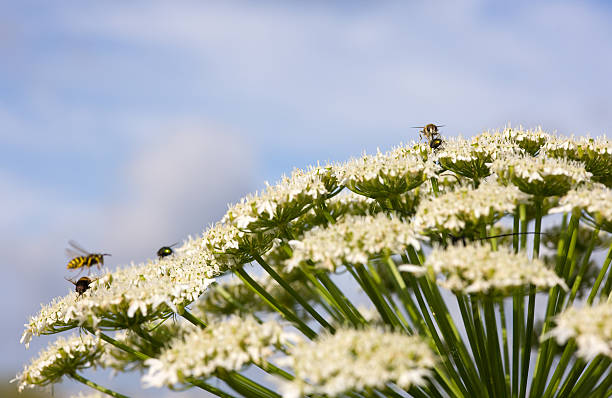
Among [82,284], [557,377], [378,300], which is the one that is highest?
[82,284]

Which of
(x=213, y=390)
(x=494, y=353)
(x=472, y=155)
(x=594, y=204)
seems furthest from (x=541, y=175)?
(x=213, y=390)

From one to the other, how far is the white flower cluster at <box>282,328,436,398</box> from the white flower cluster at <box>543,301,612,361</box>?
1401 millimetres

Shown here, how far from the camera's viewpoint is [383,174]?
8.67m

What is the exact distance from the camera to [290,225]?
943cm

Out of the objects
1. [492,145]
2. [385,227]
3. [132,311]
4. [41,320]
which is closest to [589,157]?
[492,145]

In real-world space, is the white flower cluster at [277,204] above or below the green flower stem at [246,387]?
above

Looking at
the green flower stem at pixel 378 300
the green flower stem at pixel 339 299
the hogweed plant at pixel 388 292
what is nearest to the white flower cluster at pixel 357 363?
the hogweed plant at pixel 388 292

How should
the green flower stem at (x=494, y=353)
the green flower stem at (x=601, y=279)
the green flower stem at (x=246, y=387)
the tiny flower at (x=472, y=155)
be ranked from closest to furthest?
the green flower stem at (x=246, y=387), the green flower stem at (x=494, y=353), the green flower stem at (x=601, y=279), the tiny flower at (x=472, y=155)

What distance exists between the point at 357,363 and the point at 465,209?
9.05 feet

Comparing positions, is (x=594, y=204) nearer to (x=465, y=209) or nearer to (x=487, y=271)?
(x=465, y=209)

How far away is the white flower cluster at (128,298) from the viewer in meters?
8.07

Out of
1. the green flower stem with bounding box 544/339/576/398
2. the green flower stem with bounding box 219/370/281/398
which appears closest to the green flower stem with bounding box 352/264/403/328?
the green flower stem with bounding box 219/370/281/398

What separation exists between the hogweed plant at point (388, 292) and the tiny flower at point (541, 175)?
24 mm

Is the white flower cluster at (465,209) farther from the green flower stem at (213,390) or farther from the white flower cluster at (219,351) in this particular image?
the green flower stem at (213,390)
